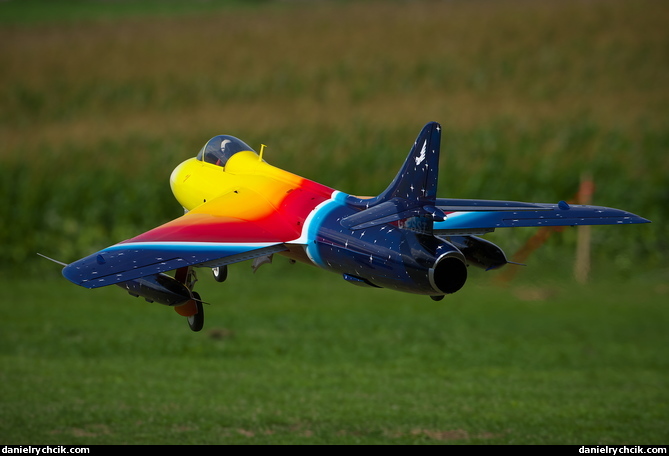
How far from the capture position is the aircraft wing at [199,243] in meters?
10.9

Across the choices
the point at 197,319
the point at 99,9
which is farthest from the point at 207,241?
the point at 99,9

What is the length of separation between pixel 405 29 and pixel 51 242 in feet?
148

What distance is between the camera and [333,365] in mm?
39750

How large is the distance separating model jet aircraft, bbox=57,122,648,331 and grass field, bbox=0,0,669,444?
1943 centimetres

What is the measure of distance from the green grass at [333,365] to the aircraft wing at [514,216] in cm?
1940

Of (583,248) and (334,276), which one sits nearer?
(583,248)

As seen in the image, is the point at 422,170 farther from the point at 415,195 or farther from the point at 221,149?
the point at 221,149

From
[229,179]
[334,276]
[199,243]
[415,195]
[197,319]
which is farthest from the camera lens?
[334,276]

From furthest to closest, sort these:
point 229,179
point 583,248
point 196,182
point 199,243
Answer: point 583,248, point 196,182, point 229,179, point 199,243

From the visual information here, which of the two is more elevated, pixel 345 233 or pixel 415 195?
pixel 415 195

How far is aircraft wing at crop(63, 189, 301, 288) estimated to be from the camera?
428 inches

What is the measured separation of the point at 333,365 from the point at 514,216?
2836 cm

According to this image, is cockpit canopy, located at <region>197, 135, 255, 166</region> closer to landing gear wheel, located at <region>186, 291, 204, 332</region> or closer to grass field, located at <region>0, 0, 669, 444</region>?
landing gear wheel, located at <region>186, 291, 204, 332</region>

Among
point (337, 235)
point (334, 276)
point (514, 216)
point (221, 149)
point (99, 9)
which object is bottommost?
point (337, 235)
